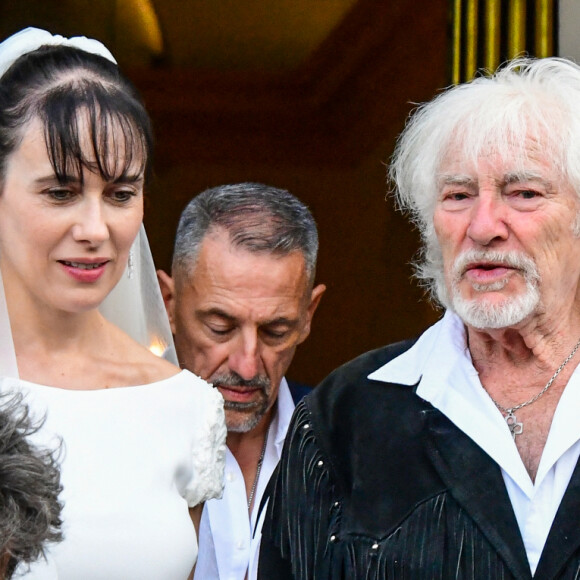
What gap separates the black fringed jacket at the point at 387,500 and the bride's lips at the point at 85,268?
0.59 metres

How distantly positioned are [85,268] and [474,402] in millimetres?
830

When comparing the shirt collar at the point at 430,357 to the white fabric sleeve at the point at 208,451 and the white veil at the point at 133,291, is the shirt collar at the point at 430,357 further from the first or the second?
the white veil at the point at 133,291

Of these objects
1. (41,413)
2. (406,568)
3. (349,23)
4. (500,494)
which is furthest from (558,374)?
(349,23)

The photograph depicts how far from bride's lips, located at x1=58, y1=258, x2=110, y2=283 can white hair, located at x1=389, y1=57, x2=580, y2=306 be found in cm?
75

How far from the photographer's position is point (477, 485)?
2789 mm

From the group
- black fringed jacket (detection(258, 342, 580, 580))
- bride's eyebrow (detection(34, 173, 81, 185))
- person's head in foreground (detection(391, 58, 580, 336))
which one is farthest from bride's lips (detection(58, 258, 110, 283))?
person's head in foreground (detection(391, 58, 580, 336))

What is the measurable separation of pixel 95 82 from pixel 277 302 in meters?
0.98

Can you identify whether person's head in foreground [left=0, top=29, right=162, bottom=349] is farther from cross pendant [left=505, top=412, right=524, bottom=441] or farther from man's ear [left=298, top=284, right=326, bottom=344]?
man's ear [left=298, top=284, right=326, bottom=344]

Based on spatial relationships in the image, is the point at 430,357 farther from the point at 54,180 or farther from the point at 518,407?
the point at 54,180

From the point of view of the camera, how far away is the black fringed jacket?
273cm

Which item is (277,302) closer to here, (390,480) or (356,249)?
(390,480)

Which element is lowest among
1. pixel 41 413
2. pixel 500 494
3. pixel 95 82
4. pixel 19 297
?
pixel 500 494

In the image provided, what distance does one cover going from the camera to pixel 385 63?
4.95 m

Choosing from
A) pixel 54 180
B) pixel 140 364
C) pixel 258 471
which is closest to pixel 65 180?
pixel 54 180
